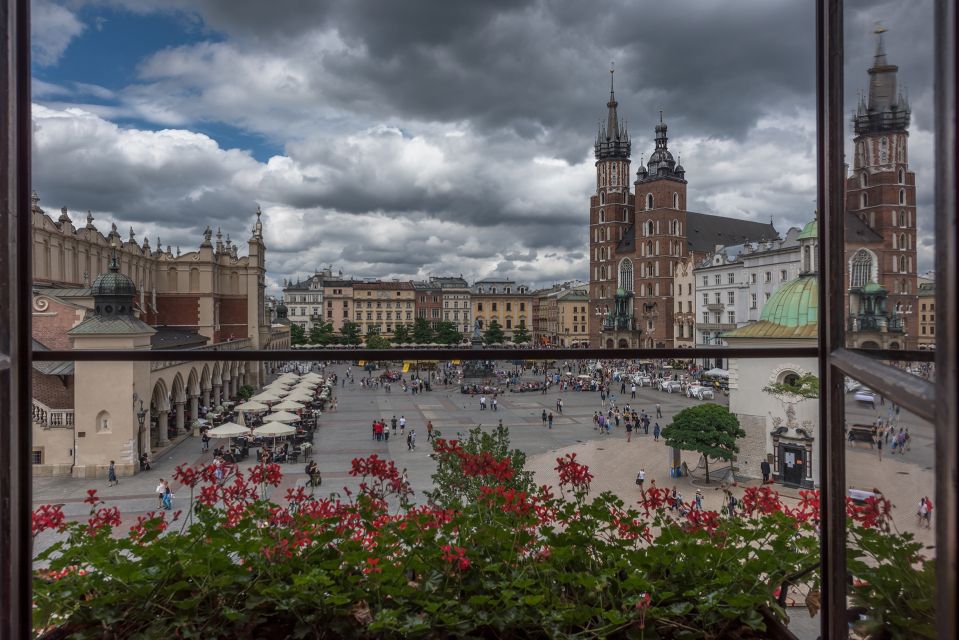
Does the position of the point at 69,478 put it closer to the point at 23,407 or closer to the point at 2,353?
the point at 23,407

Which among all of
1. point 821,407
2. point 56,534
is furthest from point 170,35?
point 821,407

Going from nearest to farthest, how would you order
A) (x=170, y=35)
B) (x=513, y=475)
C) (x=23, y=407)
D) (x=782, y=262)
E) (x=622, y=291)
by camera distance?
(x=23, y=407)
(x=513, y=475)
(x=170, y=35)
(x=782, y=262)
(x=622, y=291)

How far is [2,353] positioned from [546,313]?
217 ft

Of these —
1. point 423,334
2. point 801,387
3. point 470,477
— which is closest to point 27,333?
point 470,477

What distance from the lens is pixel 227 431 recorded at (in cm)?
246

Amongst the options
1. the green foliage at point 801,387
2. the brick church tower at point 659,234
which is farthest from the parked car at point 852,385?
the brick church tower at point 659,234

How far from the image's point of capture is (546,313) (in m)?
66.9

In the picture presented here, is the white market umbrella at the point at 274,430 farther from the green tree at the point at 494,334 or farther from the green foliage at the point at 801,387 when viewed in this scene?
the green tree at the point at 494,334

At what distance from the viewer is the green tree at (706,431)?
2.41 m

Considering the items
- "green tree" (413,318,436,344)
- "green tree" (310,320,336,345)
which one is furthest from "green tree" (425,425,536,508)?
"green tree" (310,320,336,345)

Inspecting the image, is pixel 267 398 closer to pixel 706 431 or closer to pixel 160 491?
pixel 160 491

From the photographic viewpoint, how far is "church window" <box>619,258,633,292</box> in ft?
192

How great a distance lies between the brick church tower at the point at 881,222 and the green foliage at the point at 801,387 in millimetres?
557

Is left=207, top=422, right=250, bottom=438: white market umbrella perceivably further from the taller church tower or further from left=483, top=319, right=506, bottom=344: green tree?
the taller church tower
